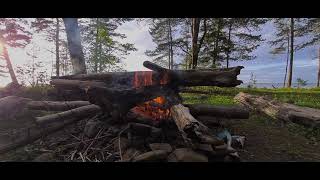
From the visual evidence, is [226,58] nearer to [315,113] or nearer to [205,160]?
[315,113]

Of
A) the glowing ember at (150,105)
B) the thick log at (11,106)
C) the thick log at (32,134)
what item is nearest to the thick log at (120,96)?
the glowing ember at (150,105)

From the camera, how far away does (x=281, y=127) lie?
Answer: 19.2 ft

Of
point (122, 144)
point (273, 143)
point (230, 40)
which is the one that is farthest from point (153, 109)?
point (230, 40)

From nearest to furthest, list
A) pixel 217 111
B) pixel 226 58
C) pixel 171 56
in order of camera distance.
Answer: pixel 217 111 < pixel 226 58 < pixel 171 56

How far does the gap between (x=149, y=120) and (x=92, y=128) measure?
0.99 m

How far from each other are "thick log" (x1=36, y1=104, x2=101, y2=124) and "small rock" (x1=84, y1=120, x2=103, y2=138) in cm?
70

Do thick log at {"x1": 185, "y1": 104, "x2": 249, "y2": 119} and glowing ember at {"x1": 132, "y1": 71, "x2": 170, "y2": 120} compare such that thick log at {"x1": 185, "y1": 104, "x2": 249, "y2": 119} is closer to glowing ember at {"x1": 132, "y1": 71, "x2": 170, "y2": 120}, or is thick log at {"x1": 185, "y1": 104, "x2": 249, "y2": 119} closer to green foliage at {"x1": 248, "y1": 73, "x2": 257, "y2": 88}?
glowing ember at {"x1": 132, "y1": 71, "x2": 170, "y2": 120}

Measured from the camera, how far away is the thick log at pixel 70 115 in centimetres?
484

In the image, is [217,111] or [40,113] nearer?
[217,111]

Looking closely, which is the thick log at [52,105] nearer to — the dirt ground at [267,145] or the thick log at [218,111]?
the dirt ground at [267,145]

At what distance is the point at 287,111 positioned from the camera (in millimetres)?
5801

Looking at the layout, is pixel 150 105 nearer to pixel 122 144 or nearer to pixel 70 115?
pixel 122 144
